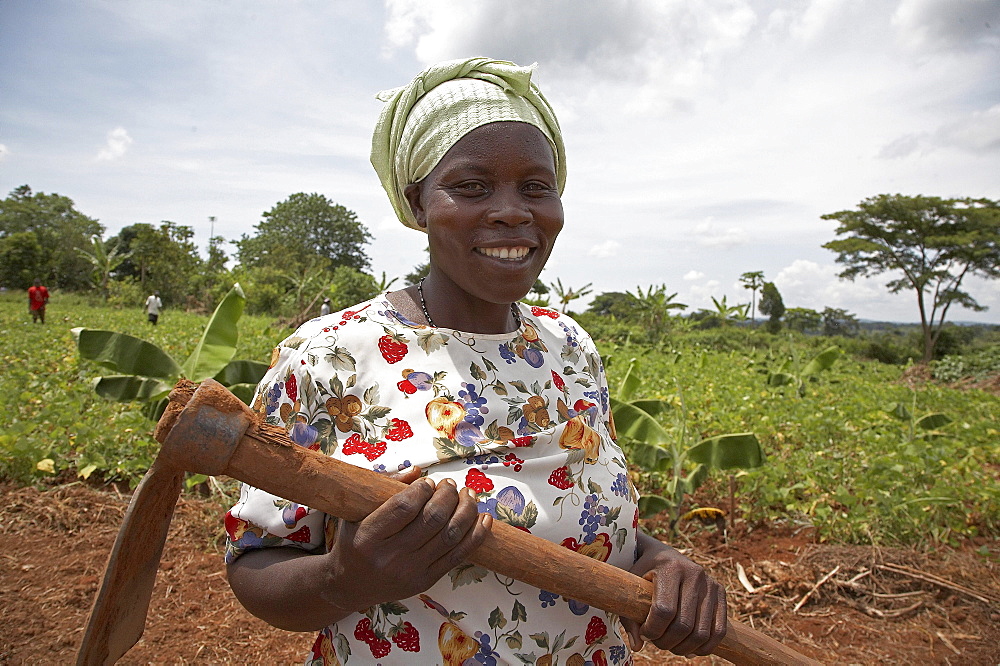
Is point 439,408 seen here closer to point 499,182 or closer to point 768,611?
point 499,182

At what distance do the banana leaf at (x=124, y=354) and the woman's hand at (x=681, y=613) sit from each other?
294 centimetres

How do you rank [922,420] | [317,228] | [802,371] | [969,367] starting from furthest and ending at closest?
[317,228]
[969,367]
[802,371]
[922,420]

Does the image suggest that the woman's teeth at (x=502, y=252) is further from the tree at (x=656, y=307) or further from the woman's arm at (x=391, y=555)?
the tree at (x=656, y=307)

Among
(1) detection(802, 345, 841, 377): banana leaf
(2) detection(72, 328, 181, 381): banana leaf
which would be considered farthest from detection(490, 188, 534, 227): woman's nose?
(1) detection(802, 345, 841, 377): banana leaf

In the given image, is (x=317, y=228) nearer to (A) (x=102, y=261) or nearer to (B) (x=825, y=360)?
(A) (x=102, y=261)

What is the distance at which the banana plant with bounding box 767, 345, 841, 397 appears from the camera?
6918 mm

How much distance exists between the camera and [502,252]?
Result: 1.13 m

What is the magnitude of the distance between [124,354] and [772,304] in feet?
107

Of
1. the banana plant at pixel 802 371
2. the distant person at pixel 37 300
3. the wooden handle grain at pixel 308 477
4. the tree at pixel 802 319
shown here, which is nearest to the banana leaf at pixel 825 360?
the banana plant at pixel 802 371

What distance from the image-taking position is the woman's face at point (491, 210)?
1.11m

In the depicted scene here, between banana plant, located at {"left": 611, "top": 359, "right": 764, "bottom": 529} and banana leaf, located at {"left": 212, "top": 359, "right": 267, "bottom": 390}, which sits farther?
banana leaf, located at {"left": 212, "top": 359, "right": 267, "bottom": 390}

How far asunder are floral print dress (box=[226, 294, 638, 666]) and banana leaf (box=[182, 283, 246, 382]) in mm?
2528

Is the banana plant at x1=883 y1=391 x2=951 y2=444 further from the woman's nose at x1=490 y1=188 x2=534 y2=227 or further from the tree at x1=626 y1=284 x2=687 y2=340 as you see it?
the tree at x1=626 y1=284 x2=687 y2=340

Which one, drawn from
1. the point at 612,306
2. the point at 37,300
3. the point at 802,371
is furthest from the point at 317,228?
the point at 802,371
